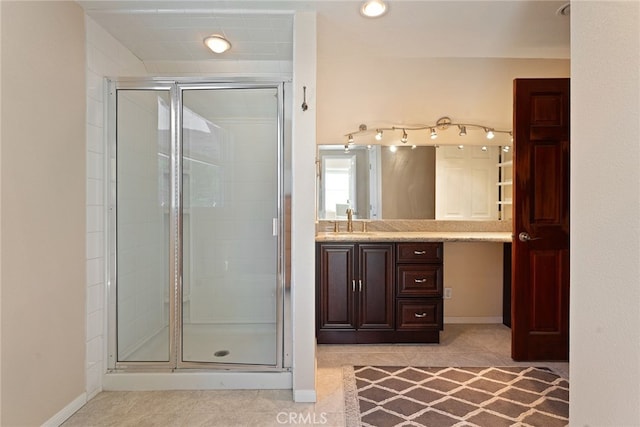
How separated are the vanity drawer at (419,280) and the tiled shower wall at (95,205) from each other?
7.00 ft

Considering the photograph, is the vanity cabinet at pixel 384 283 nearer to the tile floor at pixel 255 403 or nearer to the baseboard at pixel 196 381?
the tile floor at pixel 255 403

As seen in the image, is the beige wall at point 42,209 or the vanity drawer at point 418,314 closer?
the beige wall at point 42,209

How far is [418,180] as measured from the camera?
349 centimetres

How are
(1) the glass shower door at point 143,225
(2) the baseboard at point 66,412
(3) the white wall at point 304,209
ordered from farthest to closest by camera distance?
(1) the glass shower door at point 143,225, (3) the white wall at point 304,209, (2) the baseboard at point 66,412

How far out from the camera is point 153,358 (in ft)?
7.72

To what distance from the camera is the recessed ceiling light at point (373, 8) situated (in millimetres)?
1939

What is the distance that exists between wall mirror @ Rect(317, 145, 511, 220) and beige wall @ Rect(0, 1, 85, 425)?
6.74 ft

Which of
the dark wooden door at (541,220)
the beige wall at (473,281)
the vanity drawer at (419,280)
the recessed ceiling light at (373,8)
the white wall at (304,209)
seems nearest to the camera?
the recessed ceiling light at (373,8)

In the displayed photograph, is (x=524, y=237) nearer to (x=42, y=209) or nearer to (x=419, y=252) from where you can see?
(x=419, y=252)

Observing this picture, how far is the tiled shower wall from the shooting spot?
6.98 feet

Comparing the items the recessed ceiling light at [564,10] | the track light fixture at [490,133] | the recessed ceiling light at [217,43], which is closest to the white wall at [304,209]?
the recessed ceiling light at [217,43]

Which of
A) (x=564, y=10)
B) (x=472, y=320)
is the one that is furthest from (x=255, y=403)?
(x=564, y=10)

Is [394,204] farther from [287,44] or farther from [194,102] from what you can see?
[194,102]

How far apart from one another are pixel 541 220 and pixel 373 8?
1886 mm
